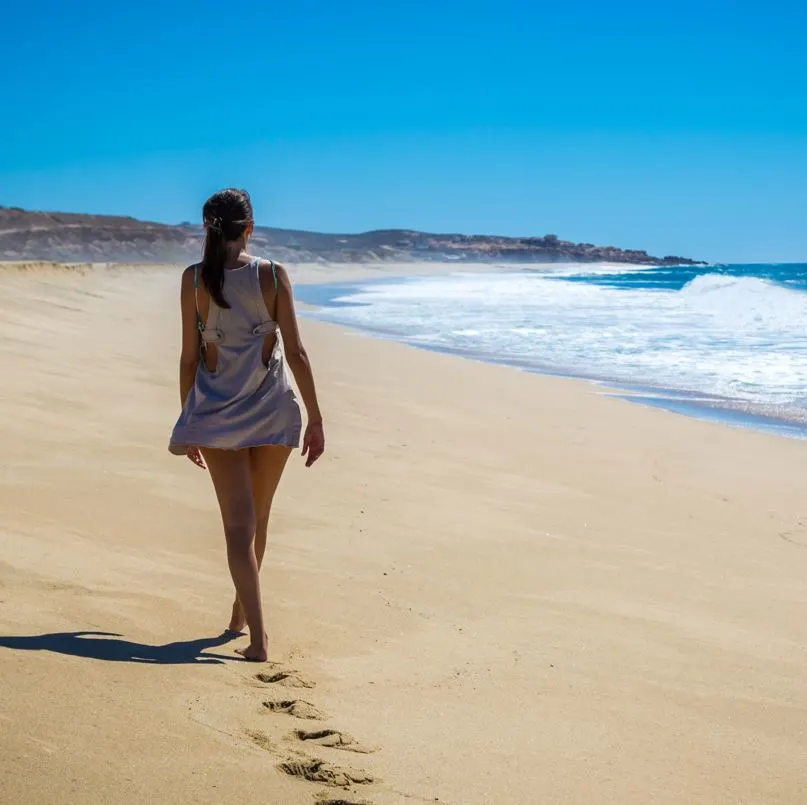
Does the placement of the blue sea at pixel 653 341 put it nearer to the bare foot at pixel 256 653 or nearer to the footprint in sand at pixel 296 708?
the bare foot at pixel 256 653

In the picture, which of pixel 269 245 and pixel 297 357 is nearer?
pixel 297 357

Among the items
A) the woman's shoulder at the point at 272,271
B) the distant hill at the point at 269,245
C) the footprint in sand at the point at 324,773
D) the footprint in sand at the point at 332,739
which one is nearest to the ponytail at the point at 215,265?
the woman's shoulder at the point at 272,271

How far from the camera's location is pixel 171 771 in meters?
2.21

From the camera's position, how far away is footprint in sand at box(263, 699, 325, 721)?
2.74 meters

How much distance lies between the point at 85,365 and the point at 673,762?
6.88m

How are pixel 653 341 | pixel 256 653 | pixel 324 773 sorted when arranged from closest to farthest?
pixel 324 773, pixel 256 653, pixel 653 341

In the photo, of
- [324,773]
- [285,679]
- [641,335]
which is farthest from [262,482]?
[641,335]

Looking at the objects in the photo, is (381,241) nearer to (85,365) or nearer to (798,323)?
(798,323)

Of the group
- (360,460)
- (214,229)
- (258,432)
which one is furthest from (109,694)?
(360,460)

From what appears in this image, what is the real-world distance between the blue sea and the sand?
11.1 ft

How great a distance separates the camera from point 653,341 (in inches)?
691

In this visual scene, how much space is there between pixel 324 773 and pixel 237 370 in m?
1.40

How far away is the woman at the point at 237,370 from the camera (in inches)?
127

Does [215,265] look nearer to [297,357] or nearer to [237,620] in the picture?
[297,357]
